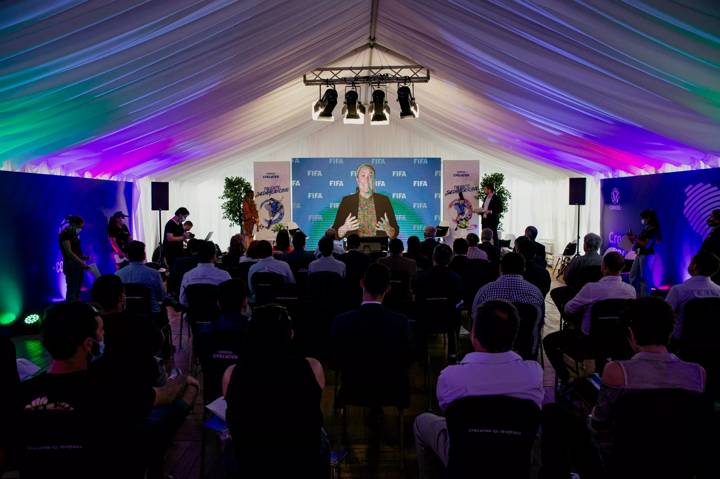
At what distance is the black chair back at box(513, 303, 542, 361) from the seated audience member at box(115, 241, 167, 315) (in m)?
3.27

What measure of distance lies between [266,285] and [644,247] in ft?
22.6

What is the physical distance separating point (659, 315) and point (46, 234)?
317 inches

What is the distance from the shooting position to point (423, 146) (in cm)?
1736

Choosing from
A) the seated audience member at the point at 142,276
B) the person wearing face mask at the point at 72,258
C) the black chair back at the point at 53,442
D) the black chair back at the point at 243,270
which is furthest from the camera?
the person wearing face mask at the point at 72,258

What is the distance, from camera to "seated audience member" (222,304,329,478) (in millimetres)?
2182

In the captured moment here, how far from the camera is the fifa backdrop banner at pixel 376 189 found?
15.2 meters

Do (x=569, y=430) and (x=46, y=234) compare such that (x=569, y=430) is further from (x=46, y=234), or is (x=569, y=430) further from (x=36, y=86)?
(x=46, y=234)

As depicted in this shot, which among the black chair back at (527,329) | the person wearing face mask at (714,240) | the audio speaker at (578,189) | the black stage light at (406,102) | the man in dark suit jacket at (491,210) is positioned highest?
the black stage light at (406,102)

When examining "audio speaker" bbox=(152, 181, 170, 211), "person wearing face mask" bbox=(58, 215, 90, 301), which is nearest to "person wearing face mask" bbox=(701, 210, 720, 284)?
"person wearing face mask" bbox=(58, 215, 90, 301)

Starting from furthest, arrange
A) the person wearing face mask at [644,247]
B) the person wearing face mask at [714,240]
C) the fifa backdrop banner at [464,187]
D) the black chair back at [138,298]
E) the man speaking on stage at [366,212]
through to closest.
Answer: the man speaking on stage at [366,212] < the fifa backdrop banner at [464,187] < the person wearing face mask at [644,247] < the person wearing face mask at [714,240] < the black chair back at [138,298]

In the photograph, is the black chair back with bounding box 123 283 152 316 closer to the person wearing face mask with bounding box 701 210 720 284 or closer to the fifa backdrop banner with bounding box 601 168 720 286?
the person wearing face mask with bounding box 701 210 720 284

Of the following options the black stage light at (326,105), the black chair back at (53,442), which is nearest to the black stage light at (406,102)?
the black stage light at (326,105)

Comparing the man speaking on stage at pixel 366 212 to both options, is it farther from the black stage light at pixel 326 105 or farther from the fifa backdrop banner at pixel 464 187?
the black stage light at pixel 326 105

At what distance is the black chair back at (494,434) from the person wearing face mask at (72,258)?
7.09 metres
